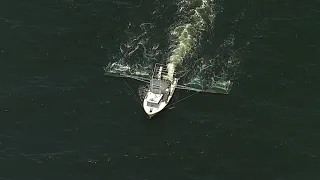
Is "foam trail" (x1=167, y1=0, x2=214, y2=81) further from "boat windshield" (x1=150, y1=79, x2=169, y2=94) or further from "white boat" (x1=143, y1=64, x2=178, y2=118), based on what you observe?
"boat windshield" (x1=150, y1=79, x2=169, y2=94)

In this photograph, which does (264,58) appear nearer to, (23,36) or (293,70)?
(293,70)

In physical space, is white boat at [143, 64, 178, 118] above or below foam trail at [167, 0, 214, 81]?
below

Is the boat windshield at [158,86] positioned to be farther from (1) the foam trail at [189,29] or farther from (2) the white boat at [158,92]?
(1) the foam trail at [189,29]

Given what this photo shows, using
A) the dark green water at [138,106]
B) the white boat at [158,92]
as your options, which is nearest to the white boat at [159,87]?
the white boat at [158,92]

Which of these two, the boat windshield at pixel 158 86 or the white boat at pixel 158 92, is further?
the boat windshield at pixel 158 86

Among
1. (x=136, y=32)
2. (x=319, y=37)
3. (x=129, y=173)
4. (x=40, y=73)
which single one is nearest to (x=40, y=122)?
(x=40, y=73)

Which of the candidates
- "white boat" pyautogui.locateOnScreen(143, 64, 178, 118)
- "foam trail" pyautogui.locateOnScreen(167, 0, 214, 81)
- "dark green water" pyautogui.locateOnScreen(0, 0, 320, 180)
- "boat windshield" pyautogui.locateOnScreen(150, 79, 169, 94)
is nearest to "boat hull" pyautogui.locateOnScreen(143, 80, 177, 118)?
"white boat" pyautogui.locateOnScreen(143, 64, 178, 118)
